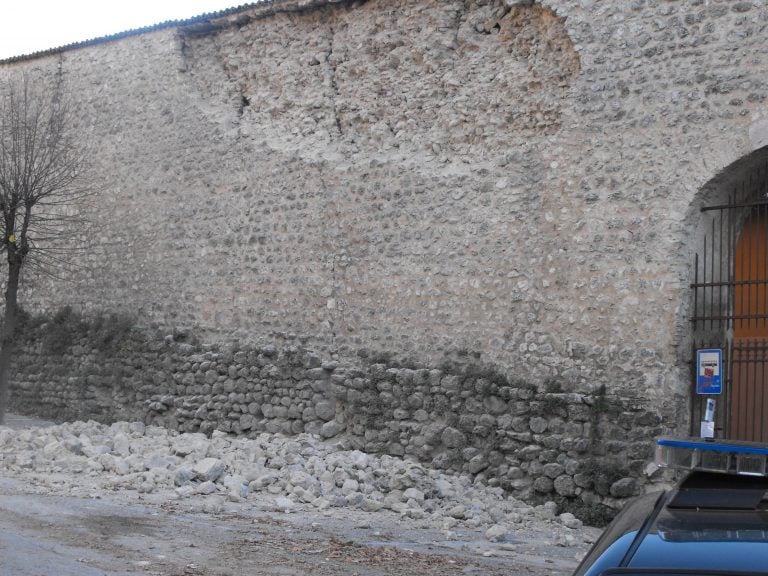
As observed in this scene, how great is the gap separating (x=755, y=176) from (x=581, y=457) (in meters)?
2.89

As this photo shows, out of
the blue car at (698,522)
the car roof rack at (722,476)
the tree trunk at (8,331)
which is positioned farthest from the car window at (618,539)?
the tree trunk at (8,331)

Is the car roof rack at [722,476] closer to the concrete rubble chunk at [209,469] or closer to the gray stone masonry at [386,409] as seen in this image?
the gray stone masonry at [386,409]

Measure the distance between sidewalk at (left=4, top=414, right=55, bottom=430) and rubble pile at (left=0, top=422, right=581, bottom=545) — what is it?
2.98 meters

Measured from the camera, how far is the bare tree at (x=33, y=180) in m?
12.8

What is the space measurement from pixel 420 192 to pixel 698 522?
26.3 ft

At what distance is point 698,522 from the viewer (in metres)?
2.38

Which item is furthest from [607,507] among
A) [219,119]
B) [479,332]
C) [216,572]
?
[219,119]

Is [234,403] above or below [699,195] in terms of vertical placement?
below

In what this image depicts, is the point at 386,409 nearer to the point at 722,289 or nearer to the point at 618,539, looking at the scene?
the point at 722,289

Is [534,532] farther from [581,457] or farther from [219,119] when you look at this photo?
[219,119]

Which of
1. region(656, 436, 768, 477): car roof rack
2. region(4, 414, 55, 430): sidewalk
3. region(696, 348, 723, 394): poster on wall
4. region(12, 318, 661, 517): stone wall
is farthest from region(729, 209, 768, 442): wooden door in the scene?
region(4, 414, 55, 430): sidewalk

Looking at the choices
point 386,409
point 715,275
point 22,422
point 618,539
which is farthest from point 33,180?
point 618,539

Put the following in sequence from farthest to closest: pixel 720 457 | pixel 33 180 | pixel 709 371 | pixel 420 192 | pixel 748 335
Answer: pixel 33 180
pixel 420 192
pixel 748 335
pixel 709 371
pixel 720 457

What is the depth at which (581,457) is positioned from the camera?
8.69m
